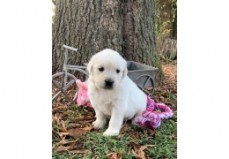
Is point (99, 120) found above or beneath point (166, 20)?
beneath

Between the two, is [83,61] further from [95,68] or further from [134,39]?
[134,39]

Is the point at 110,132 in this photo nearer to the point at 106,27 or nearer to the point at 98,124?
the point at 98,124

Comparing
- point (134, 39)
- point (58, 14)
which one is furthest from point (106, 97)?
point (58, 14)

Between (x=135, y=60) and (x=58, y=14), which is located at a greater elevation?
(x=58, y=14)

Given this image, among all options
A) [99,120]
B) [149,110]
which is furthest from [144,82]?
[99,120]

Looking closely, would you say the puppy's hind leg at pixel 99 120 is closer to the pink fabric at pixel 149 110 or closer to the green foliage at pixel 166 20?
the pink fabric at pixel 149 110

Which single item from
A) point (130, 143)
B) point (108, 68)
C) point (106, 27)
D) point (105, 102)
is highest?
point (106, 27)

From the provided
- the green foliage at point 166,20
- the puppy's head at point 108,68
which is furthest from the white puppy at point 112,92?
the green foliage at point 166,20
